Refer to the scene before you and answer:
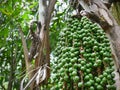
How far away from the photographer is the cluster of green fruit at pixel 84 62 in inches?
42.8

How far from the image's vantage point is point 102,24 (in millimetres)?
1087

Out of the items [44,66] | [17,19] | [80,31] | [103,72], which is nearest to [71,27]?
[80,31]

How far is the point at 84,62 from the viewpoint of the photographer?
1.13 m

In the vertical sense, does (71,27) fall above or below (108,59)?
above

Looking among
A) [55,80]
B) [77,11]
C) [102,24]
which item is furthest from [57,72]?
[77,11]

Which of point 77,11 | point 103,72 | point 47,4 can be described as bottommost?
point 103,72

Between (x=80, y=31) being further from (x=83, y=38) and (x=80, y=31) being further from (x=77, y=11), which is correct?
(x=77, y=11)

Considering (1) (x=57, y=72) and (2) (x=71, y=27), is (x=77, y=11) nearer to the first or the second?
(2) (x=71, y=27)

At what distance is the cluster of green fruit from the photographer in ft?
3.57

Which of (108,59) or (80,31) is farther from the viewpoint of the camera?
(80,31)

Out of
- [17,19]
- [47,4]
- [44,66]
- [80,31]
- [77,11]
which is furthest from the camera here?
[17,19]

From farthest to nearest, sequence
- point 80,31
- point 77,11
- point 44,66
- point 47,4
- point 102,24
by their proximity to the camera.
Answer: point 47,4, point 77,11, point 44,66, point 80,31, point 102,24

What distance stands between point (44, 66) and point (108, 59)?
1.39ft

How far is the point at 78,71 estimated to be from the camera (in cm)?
113
